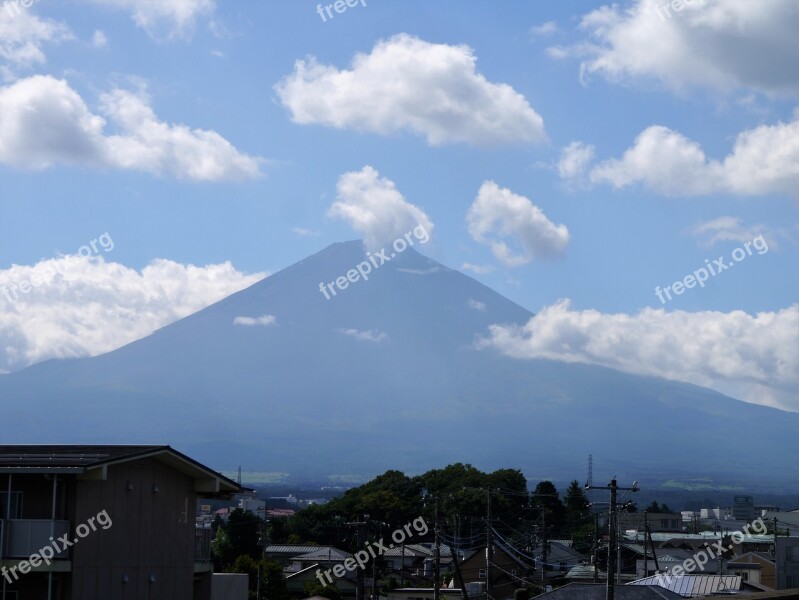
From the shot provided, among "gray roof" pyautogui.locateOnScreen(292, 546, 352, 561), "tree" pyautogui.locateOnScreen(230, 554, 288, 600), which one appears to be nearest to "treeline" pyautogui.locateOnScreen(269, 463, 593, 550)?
"gray roof" pyautogui.locateOnScreen(292, 546, 352, 561)

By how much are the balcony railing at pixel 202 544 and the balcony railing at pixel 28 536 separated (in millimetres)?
5255

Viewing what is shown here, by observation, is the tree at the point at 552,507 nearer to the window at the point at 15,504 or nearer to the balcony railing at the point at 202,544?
the balcony railing at the point at 202,544

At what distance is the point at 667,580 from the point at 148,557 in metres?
15.8

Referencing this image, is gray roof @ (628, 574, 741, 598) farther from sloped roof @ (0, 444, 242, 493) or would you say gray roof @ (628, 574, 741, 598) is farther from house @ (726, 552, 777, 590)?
house @ (726, 552, 777, 590)

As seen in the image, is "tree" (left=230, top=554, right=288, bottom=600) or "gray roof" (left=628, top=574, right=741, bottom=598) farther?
"tree" (left=230, top=554, right=288, bottom=600)

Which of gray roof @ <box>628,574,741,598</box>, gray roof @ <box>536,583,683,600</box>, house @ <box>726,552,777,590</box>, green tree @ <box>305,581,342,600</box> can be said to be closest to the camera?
gray roof @ <box>536,583,683,600</box>

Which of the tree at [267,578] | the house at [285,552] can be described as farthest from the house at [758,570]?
the house at [285,552]

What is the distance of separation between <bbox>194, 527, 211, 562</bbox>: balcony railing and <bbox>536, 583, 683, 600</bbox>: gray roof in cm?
843

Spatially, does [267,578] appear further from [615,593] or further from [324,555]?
A: [615,593]

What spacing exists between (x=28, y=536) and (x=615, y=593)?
13.7m

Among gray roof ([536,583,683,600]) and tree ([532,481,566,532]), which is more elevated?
gray roof ([536,583,683,600])

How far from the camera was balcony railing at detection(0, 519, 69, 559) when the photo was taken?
72.4 feet

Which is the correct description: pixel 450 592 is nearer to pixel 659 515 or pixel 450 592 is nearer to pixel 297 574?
pixel 297 574

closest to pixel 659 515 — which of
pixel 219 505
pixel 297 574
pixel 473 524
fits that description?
pixel 473 524
